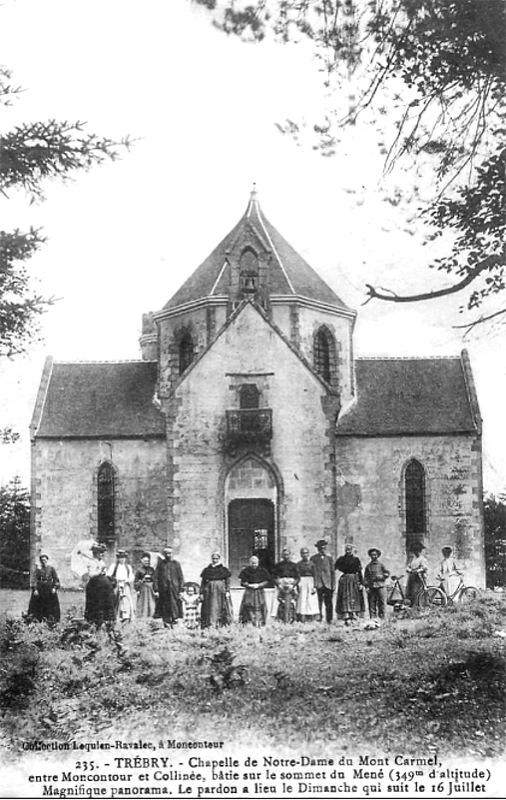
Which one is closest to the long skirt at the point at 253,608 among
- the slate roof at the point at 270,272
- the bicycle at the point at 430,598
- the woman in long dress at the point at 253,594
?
the woman in long dress at the point at 253,594

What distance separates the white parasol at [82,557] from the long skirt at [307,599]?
134 inches

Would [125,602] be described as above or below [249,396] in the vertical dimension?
below

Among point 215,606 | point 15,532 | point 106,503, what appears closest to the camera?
point 15,532

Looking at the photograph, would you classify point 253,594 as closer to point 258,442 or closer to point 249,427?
point 258,442

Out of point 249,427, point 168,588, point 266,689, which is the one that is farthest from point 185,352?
point 266,689

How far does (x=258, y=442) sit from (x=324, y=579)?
2.89m

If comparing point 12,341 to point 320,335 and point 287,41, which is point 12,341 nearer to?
point 287,41

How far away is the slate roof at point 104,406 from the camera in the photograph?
15.6m

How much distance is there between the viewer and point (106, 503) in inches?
623

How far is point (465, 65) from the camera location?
9953 millimetres

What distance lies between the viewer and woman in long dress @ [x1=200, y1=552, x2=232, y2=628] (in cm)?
1338

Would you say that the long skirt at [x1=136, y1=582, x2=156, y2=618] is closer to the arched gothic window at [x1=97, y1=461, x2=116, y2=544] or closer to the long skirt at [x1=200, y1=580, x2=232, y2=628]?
the long skirt at [x1=200, y1=580, x2=232, y2=628]

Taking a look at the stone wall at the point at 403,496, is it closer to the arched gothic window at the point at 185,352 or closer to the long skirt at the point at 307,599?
the long skirt at the point at 307,599

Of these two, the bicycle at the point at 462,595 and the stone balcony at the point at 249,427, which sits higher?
the stone balcony at the point at 249,427
